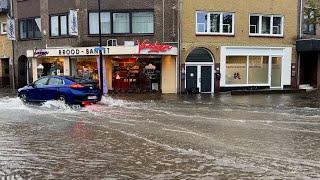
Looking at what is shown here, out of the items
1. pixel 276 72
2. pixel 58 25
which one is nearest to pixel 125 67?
pixel 58 25

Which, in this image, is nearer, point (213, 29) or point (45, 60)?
point (213, 29)

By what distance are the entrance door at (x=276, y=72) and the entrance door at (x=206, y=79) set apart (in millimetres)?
4940

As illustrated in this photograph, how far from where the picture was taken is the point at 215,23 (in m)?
28.8

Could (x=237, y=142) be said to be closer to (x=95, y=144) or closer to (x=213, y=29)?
(x=95, y=144)

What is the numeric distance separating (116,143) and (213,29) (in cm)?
1892

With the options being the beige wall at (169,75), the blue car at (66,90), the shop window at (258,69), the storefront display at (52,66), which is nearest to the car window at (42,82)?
the blue car at (66,90)

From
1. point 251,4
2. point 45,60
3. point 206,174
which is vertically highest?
point 251,4

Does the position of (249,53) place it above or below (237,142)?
above

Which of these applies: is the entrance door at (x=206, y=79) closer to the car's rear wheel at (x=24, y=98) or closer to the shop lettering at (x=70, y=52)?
the shop lettering at (x=70, y=52)

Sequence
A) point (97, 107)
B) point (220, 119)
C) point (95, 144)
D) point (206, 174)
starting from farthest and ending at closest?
point (97, 107) < point (220, 119) < point (95, 144) < point (206, 174)

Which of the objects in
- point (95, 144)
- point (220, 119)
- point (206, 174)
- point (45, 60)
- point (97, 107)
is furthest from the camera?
point (45, 60)

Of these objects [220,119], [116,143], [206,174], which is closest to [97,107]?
[220,119]

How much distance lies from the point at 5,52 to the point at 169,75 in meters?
15.5

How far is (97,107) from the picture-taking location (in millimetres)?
19438
